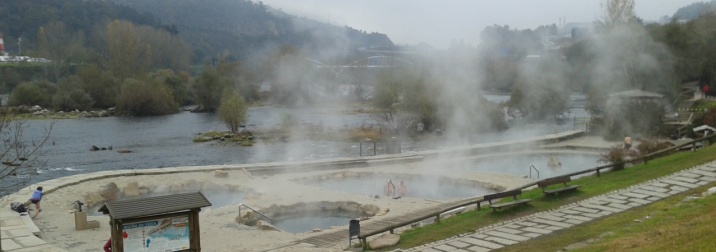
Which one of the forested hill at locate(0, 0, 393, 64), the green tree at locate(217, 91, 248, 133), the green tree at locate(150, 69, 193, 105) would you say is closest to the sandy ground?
the forested hill at locate(0, 0, 393, 64)

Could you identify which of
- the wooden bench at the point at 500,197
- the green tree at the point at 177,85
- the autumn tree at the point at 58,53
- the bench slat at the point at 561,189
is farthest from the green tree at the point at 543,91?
the autumn tree at the point at 58,53

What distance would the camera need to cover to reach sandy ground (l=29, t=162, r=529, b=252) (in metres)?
Result: 12.9

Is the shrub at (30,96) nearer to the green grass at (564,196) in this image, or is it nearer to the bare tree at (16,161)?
the bare tree at (16,161)

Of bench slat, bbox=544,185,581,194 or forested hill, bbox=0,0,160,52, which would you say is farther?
forested hill, bbox=0,0,160,52

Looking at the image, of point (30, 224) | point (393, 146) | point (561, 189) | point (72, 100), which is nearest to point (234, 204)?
point (30, 224)

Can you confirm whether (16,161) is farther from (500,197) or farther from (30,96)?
(30,96)

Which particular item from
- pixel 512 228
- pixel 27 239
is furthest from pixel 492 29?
pixel 27 239

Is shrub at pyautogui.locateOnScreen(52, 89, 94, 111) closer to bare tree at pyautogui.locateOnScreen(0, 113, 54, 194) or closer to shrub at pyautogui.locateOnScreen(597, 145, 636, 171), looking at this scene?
bare tree at pyautogui.locateOnScreen(0, 113, 54, 194)

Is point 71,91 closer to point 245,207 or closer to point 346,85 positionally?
point 346,85

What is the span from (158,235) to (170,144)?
31.4m

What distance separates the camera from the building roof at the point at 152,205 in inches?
343

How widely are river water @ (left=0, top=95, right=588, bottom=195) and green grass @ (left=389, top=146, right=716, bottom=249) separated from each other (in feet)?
54.6

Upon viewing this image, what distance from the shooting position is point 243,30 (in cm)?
11200

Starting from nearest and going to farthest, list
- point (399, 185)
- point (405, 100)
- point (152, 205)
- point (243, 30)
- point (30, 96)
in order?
point (152, 205) < point (399, 185) < point (405, 100) < point (30, 96) < point (243, 30)
